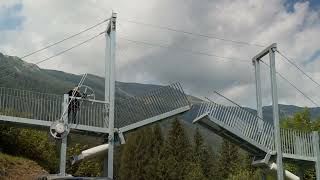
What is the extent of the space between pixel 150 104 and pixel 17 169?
366 inches

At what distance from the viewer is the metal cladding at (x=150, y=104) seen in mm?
30891

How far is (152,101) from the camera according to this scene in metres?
31.0

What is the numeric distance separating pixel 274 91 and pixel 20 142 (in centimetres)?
1841

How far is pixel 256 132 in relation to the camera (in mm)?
31031

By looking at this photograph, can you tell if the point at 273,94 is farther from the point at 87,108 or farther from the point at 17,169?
the point at 17,169

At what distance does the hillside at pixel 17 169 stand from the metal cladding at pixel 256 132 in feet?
37.1

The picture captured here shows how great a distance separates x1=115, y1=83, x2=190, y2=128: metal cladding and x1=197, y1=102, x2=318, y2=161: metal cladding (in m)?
2.12

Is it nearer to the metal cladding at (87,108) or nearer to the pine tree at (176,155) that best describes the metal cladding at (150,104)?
the metal cladding at (87,108)

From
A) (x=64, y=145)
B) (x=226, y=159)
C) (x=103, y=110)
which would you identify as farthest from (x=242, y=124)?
(x=226, y=159)

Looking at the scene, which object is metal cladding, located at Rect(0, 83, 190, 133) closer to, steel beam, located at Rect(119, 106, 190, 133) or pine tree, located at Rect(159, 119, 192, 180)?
steel beam, located at Rect(119, 106, 190, 133)

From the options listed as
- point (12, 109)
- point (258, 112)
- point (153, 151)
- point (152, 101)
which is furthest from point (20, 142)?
point (153, 151)

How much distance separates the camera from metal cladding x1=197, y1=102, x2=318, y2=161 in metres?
29.6

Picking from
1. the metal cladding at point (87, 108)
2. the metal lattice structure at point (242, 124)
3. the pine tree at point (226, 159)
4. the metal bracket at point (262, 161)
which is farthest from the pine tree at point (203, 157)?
the metal cladding at point (87, 108)

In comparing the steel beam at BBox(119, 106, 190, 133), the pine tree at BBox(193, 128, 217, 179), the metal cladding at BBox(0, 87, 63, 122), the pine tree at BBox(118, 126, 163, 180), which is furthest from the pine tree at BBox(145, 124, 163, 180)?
the metal cladding at BBox(0, 87, 63, 122)
